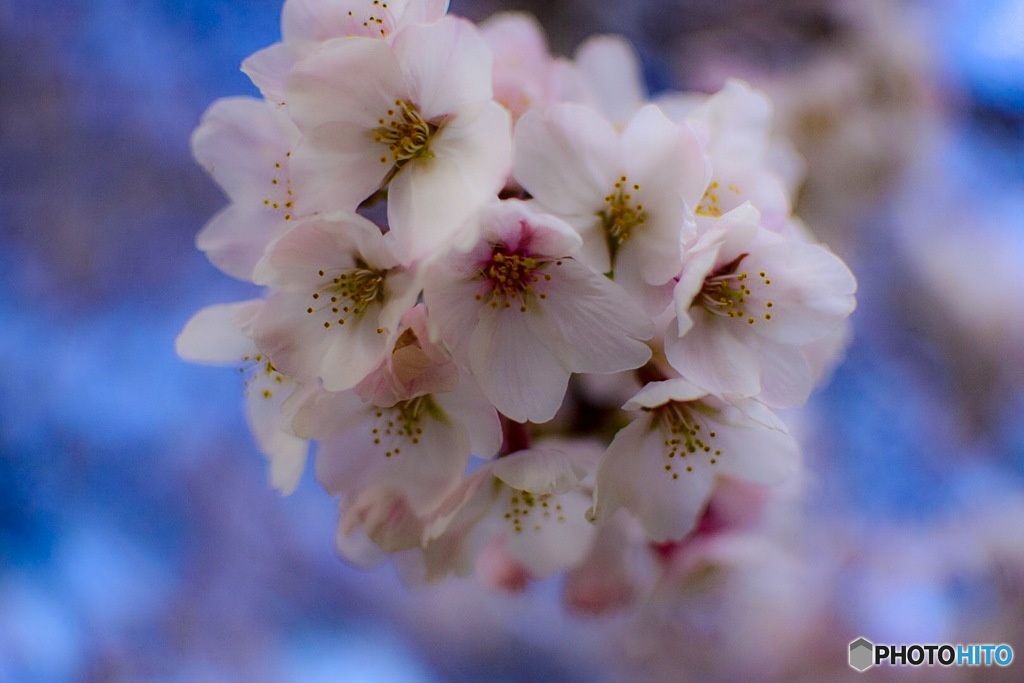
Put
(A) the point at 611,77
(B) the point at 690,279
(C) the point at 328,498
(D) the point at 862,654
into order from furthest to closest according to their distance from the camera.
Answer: (C) the point at 328,498 < (D) the point at 862,654 < (A) the point at 611,77 < (B) the point at 690,279

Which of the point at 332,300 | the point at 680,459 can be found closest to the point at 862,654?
the point at 680,459

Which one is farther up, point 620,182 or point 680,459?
point 620,182

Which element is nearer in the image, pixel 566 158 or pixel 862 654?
pixel 566 158

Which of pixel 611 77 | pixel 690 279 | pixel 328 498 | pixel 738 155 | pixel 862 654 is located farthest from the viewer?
pixel 328 498

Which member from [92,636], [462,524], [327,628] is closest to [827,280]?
[462,524]

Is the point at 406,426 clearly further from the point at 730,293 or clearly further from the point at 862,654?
the point at 862,654
